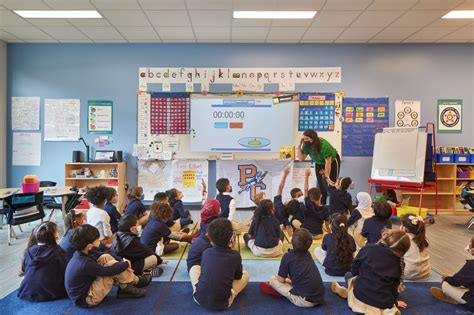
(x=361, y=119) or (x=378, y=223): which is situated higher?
(x=361, y=119)

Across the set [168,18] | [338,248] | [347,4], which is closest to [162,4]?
[168,18]

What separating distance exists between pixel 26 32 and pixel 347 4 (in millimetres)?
5555

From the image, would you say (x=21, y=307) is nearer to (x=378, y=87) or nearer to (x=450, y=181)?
(x=378, y=87)

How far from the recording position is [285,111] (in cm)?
621

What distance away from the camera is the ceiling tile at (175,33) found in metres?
5.50

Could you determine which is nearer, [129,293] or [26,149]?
[129,293]

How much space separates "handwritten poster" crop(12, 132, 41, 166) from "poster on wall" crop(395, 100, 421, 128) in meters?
7.21

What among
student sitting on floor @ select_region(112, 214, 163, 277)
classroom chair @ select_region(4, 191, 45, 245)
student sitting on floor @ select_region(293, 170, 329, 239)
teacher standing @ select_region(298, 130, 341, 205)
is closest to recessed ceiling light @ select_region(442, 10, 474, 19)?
teacher standing @ select_region(298, 130, 341, 205)

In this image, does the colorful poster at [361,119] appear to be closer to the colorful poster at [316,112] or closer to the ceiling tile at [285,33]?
the colorful poster at [316,112]

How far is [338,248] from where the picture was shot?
2846 millimetres

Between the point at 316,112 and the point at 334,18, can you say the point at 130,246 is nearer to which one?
the point at 334,18

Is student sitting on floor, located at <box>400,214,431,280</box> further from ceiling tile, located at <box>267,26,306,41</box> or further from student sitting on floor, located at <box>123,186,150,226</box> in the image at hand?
ceiling tile, located at <box>267,26,306,41</box>

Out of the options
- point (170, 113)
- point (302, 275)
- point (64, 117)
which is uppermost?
point (170, 113)

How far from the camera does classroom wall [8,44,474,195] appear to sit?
246 inches
